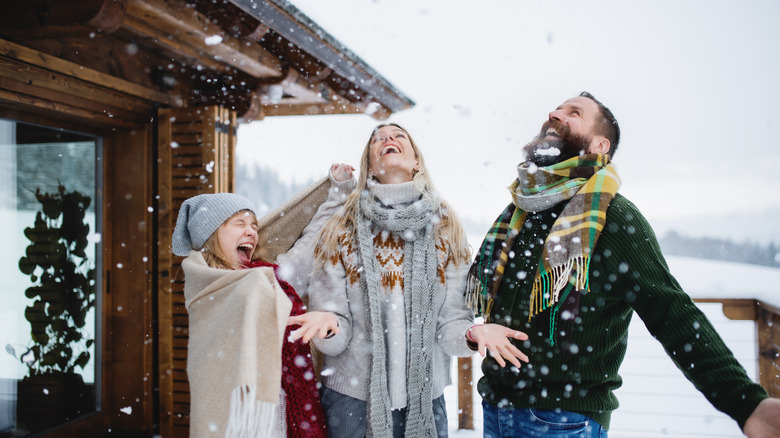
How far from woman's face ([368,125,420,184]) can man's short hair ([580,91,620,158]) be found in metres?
0.72

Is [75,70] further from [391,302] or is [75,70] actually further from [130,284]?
[391,302]

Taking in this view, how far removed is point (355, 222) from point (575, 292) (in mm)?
901

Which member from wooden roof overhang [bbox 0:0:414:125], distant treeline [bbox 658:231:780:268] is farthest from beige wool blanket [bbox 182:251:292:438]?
distant treeline [bbox 658:231:780:268]

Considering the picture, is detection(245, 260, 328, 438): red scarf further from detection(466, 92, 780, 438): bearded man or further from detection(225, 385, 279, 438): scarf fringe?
detection(466, 92, 780, 438): bearded man

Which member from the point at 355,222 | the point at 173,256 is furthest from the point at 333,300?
the point at 173,256

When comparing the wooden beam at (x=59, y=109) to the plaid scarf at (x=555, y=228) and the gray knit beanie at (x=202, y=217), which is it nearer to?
the gray knit beanie at (x=202, y=217)

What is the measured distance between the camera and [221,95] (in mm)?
3844

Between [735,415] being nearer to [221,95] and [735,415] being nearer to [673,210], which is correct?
[221,95]

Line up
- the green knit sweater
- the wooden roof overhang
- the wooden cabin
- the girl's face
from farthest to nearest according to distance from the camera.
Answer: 1. the wooden cabin
2. the wooden roof overhang
3. the girl's face
4. the green knit sweater

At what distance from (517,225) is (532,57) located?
15.5 metres

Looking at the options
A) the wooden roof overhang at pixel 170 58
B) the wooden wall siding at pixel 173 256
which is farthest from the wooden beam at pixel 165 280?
the wooden roof overhang at pixel 170 58

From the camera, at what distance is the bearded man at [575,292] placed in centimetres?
134

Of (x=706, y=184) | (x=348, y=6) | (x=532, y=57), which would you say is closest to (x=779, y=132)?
(x=706, y=184)

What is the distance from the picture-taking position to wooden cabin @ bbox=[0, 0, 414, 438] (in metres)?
2.91
